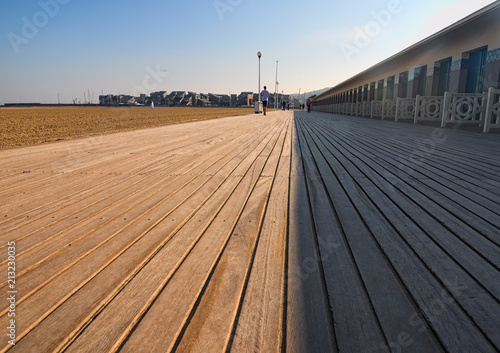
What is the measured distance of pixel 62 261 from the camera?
1.67 m

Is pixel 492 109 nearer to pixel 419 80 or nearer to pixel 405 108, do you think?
pixel 405 108

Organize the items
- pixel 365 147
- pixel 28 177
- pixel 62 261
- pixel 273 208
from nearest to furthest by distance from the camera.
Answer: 1. pixel 62 261
2. pixel 273 208
3. pixel 28 177
4. pixel 365 147

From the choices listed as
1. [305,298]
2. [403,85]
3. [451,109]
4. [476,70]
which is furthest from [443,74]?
[305,298]

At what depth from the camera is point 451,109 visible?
9.44m

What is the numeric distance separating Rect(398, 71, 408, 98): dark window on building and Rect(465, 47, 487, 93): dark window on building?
508 centimetres

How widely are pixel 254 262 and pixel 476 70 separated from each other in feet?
44.6

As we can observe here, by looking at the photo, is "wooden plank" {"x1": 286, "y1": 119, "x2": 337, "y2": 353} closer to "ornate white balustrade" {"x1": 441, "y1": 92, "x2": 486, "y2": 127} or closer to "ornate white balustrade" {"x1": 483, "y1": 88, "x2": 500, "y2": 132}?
"ornate white balustrade" {"x1": 483, "y1": 88, "x2": 500, "y2": 132}

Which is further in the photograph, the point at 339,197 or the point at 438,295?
the point at 339,197

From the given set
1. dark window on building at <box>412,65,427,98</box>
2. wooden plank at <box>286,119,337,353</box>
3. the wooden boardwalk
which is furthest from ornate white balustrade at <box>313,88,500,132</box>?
wooden plank at <box>286,119,337,353</box>

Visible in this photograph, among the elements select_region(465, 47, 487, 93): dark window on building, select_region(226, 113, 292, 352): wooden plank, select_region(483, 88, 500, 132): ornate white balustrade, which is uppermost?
select_region(465, 47, 487, 93): dark window on building

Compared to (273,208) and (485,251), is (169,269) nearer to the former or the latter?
(273,208)

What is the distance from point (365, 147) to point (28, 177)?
521 centimetres

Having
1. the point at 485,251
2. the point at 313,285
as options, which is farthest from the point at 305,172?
the point at 313,285

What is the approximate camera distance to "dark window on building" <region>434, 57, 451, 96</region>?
13149 millimetres
